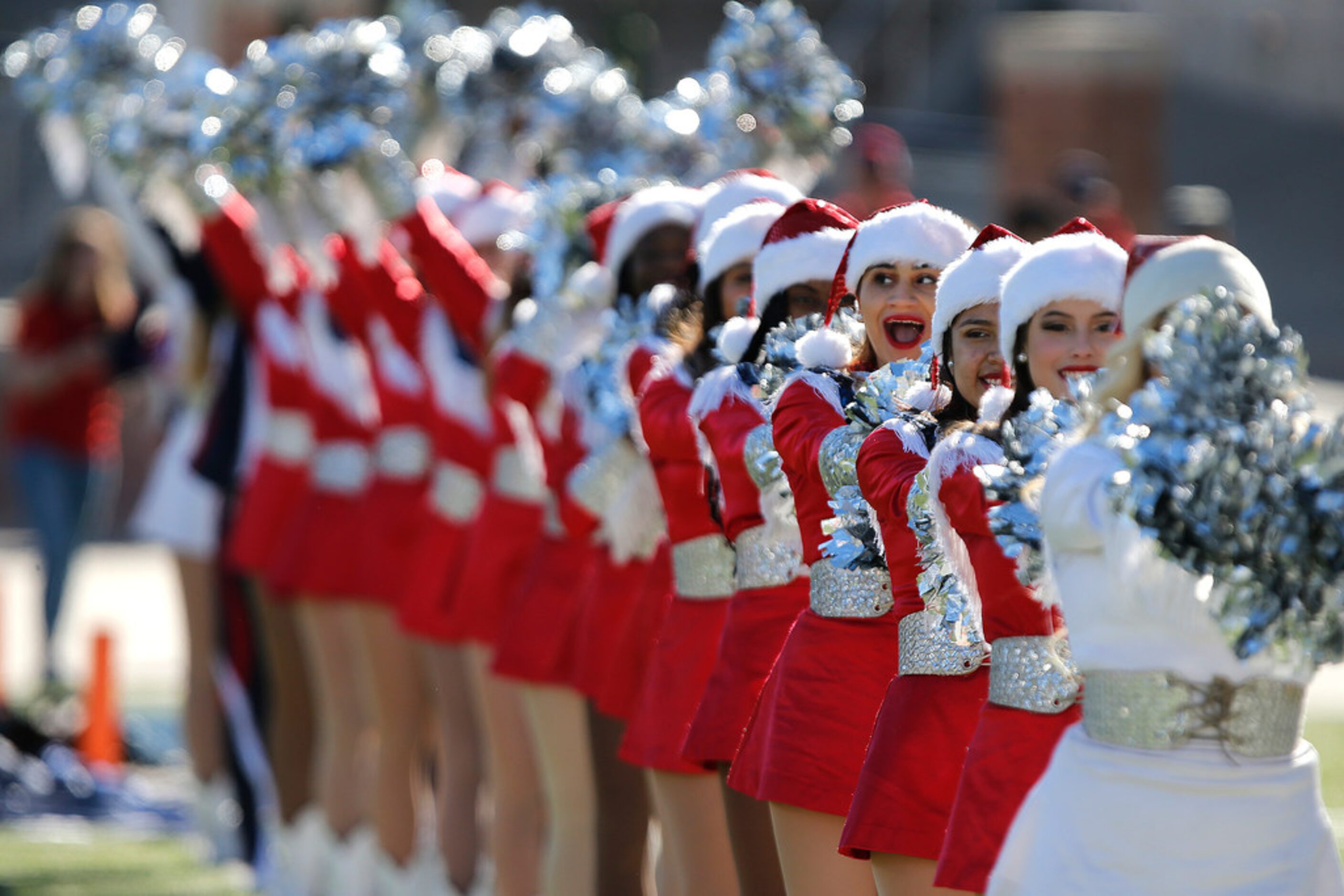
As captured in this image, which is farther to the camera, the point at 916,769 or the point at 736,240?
the point at 736,240

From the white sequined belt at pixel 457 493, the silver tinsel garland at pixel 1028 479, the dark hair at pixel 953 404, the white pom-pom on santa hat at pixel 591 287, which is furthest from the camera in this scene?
the white sequined belt at pixel 457 493

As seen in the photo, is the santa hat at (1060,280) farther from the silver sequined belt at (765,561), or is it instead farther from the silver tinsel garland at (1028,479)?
the silver sequined belt at (765,561)

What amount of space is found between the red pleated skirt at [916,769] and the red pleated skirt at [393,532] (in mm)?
3564

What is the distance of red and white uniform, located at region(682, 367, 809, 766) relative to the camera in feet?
15.2

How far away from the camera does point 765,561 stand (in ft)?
15.4

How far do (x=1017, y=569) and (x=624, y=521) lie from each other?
6.97ft

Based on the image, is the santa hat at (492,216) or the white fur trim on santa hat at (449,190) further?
the white fur trim on santa hat at (449,190)

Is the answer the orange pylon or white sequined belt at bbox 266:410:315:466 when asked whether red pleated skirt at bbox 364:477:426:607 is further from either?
the orange pylon

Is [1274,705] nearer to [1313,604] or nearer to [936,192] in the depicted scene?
[1313,604]

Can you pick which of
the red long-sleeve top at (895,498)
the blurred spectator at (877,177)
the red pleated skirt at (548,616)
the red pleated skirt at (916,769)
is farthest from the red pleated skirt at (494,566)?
the red pleated skirt at (916,769)

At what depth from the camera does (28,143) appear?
65.0ft

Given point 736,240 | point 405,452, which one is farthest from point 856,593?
point 405,452

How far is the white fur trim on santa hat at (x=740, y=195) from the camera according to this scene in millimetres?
5578

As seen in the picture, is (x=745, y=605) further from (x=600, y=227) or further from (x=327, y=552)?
(x=327, y=552)
